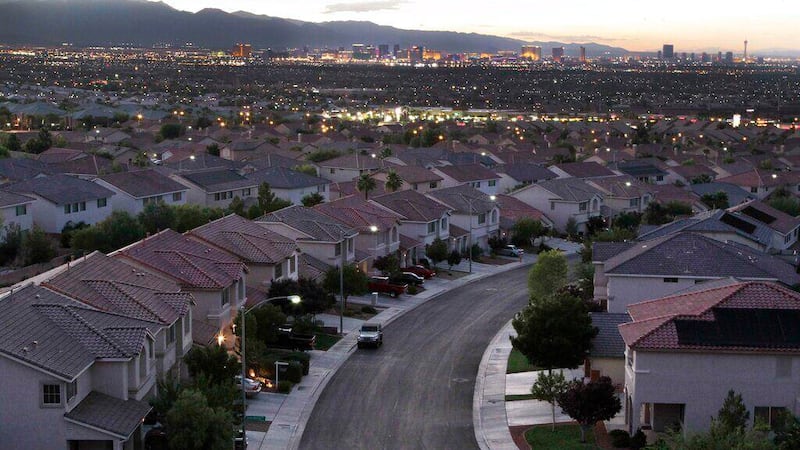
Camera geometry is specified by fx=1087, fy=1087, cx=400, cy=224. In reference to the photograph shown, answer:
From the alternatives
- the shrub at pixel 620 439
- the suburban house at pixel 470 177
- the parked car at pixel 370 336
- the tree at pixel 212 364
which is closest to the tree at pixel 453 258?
the parked car at pixel 370 336

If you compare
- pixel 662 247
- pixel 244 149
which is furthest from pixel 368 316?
pixel 244 149

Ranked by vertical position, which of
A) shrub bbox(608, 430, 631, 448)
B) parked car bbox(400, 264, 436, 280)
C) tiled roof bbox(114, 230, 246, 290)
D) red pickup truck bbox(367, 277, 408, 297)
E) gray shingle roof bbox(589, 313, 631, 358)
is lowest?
parked car bbox(400, 264, 436, 280)

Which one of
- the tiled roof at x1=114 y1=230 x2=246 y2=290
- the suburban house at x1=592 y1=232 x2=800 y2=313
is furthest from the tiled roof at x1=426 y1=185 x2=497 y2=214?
the tiled roof at x1=114 y1=230 x2=246 y2=290

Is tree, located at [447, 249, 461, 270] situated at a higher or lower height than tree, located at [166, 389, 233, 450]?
lower

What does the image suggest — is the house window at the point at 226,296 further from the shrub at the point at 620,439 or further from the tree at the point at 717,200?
the tree at the point at 717,200

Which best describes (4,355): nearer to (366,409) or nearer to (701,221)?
(366,409)

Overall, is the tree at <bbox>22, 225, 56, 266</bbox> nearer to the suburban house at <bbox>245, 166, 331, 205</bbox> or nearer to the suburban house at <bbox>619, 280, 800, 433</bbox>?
the suburban house at <bbox>245, 166, 331, 205</bbox>
